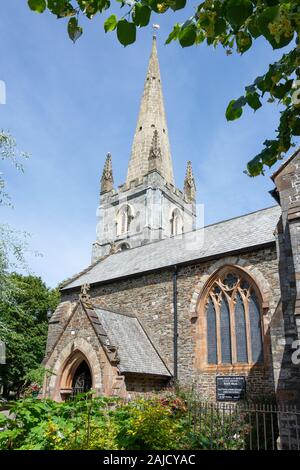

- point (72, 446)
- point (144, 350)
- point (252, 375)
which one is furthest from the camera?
point (144, 350)

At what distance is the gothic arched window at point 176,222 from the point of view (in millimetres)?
48469

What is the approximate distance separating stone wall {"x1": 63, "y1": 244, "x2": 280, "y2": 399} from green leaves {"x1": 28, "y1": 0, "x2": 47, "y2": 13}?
37.9ft

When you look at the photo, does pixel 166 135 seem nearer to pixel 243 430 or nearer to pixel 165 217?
pixel 165 217

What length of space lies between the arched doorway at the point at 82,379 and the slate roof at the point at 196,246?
16.3 feet

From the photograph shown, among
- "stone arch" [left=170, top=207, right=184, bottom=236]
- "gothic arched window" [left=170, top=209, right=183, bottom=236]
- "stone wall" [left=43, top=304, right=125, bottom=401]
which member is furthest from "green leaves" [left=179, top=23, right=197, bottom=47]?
"gothic arched window" [left=170, top=209, right=183, bottom=236]

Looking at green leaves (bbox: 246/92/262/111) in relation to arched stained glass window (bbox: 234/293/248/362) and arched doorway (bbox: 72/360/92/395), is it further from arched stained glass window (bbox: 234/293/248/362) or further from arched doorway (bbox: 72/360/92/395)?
arched doorway (bbox: 72/360/92/395)

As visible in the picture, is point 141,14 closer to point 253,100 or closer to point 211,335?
point 253,100

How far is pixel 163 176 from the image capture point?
48.1 meters

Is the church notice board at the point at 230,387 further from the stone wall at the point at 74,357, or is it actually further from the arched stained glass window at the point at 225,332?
the stone wall at the point at 74,357

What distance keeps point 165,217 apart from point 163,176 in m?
5.65

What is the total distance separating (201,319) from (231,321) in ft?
4.11

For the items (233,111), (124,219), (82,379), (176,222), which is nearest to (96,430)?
(233,111)

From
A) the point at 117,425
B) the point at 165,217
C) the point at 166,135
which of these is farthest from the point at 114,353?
the point at 166,135

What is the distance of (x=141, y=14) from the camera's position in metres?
3.26
